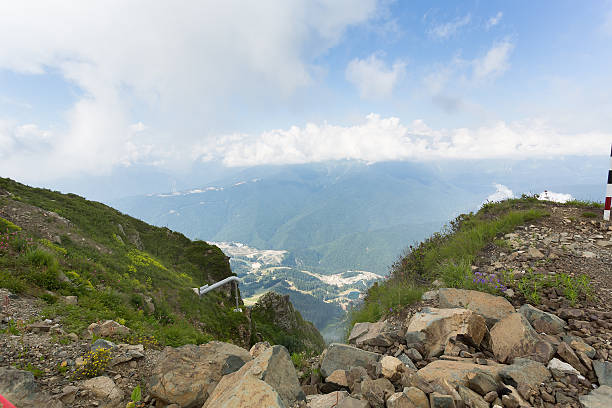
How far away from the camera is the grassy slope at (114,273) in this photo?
292 inches

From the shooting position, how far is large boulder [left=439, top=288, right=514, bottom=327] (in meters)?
4.93

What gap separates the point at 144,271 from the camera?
47.0 ft

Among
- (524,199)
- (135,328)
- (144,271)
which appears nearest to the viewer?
(135,328)

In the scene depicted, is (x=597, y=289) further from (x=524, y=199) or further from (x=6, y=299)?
(x=6, y=299)

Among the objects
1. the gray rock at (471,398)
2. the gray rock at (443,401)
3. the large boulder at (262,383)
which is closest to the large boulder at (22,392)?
the large boulder at (262,383)

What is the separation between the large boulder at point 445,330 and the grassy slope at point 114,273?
6.72 m

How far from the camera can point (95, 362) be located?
430 centimetres

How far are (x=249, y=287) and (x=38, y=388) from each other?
170634 mm

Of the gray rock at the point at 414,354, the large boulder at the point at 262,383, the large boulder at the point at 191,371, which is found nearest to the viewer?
the large boulder at the point at 262,383

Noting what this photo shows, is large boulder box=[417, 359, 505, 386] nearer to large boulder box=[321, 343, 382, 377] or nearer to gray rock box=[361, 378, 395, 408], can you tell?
gray rock box=[361, 378, 395, 408]

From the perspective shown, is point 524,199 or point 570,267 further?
point 524,199

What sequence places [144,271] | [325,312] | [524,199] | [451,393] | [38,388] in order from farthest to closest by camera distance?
[325,312], [144,271], [524,199], [38,388], [451,393]

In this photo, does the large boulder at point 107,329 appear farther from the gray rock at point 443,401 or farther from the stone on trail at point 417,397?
the gray rock at point 443,401

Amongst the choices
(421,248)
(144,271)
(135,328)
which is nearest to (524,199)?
(421,248)
